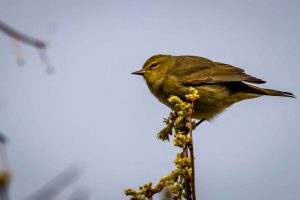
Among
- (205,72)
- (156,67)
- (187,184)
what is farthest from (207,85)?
(187,184)

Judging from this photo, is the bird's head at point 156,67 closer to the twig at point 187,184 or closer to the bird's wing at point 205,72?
the bird's wing at point 205,72

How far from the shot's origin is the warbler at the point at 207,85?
19.2 ft

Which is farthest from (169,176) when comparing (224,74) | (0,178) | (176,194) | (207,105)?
(224,74)

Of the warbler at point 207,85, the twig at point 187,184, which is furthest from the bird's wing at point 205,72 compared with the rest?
the twig at point 187,184

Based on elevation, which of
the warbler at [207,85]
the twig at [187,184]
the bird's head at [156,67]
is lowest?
the twig at [187,184]

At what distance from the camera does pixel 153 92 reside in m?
6.41

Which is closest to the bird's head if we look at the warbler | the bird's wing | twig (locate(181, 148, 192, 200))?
the warbler

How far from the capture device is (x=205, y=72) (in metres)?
6.36

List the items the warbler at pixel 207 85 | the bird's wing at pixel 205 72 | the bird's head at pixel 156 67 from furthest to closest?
the bird's head at pixel 156 67
the bird's wing at pixel 205 72
the warbler at pixel 207 85

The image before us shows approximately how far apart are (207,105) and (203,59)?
3.95ft

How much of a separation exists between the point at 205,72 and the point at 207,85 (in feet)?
1.10

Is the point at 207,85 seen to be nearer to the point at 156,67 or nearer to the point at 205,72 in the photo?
the point at 205,72

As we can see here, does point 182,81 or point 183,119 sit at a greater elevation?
point 182,81

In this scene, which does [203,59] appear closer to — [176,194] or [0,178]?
[176,194]
